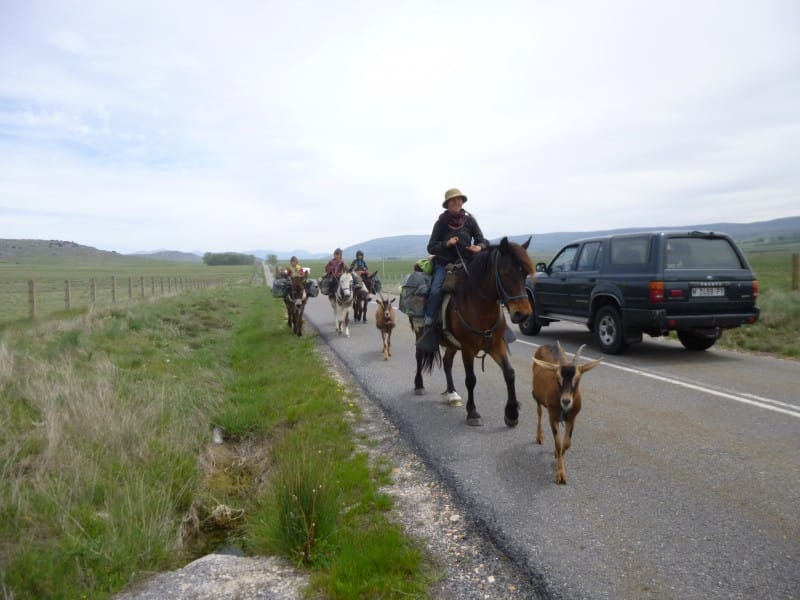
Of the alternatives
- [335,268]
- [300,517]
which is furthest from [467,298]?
[335,268]

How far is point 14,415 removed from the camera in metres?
6.56

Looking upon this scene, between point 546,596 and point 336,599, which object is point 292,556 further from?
point 546,596

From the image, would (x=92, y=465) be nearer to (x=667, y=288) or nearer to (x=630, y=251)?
(x=667, y=288)

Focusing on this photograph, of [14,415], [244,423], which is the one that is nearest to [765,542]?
[244,423]

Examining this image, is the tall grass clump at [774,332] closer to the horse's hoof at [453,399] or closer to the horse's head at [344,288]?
the horse's hoof at [453,399]

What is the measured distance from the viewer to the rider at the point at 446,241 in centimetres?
718

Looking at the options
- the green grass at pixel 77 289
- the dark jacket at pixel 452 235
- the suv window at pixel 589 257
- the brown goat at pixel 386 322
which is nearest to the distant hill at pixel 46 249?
the green grass at pixel 77 289

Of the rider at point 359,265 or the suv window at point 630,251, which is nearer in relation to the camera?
the suv window at point 630,251

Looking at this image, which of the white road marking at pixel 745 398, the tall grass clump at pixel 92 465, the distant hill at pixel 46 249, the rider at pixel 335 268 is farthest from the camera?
the distant hill at pixel 46 249

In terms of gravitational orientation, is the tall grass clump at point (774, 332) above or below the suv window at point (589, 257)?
below

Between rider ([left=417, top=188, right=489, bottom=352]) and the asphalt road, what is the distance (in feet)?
3.46

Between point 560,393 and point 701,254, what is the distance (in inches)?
285

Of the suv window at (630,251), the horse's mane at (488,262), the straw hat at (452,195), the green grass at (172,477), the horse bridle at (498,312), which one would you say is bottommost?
the green grass at (172,477)

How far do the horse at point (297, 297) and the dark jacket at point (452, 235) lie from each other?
25.6 feet
